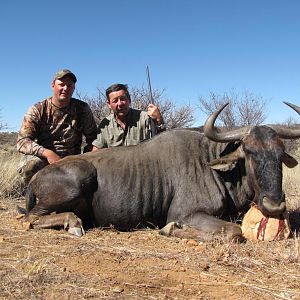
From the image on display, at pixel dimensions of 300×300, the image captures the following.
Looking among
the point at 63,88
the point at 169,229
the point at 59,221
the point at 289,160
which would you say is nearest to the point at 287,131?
the point at 289,160

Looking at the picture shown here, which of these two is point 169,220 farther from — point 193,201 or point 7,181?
point 7,181

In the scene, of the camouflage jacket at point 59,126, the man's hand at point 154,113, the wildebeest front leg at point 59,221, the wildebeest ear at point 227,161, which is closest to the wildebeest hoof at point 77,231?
the wildebeest front leg at point 59,221

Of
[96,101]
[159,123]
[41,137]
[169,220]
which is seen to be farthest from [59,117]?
[96,101]

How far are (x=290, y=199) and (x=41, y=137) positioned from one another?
3881 millimetres

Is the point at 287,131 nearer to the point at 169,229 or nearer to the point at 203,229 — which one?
the point at 203,229

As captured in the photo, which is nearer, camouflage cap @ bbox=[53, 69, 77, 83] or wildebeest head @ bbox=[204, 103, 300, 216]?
wildebeest head @ bbox=[204, 103, 300, 216]

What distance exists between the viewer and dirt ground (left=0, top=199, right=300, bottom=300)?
284cm

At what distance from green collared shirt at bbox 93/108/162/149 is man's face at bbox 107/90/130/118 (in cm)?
15

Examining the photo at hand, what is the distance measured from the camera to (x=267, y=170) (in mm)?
4449

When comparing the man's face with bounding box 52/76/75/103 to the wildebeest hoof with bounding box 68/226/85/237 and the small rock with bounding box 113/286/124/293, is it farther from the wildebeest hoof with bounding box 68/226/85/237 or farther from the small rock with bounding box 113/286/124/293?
the small rock with bounding box 113/286/124/293

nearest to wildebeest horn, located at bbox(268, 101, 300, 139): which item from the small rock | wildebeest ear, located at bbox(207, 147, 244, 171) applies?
wildebeest ear, located at bbox(207, 147, 244, 171)

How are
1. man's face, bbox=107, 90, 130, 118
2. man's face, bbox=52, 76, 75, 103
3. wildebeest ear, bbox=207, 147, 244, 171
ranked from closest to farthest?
wildebeest ear, bbox=207, 147, 244, 171, man's face, bbox=52, 76, 75, 103, man's face, bbox=107, 90, 130, 118

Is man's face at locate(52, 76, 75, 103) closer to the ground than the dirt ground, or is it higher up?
higher up

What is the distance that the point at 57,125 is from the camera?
6750 millimetres
